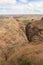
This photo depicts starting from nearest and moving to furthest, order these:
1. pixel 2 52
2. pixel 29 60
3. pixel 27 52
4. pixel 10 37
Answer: pixel 29 60 → pixel 27 52 → pixel 2 52 → pixel 10 37

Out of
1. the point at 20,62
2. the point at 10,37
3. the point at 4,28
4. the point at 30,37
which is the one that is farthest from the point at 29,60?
the point at 30,37

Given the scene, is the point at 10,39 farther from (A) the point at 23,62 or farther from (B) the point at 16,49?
(A) the point at 23,62

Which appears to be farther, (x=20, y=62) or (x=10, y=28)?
(x=10, y=28)

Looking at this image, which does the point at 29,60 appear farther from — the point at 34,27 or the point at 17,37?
the point at 34,27

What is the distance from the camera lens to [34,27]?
2405 centimetres

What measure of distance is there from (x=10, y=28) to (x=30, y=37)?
3712 millimetres

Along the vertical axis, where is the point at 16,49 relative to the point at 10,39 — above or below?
below

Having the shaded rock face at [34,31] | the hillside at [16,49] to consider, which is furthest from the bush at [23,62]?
the shaded rock face at [34,31]

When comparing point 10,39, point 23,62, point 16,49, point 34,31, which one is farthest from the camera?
point 34,31

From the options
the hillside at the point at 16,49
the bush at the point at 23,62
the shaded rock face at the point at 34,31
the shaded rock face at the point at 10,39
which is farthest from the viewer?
the shaded rock face at the point at 34,31

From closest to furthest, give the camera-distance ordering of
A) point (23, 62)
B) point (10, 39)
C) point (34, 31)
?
1. point (23, 62)
2. point (10, 39)
3. point (34, 31)

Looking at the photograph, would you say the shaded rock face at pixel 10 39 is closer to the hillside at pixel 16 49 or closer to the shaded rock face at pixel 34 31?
the hillside at pixel 16 49

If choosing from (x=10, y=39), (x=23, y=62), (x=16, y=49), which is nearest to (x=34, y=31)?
(x=10, y=39)

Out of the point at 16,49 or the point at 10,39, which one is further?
the point at 10,39
